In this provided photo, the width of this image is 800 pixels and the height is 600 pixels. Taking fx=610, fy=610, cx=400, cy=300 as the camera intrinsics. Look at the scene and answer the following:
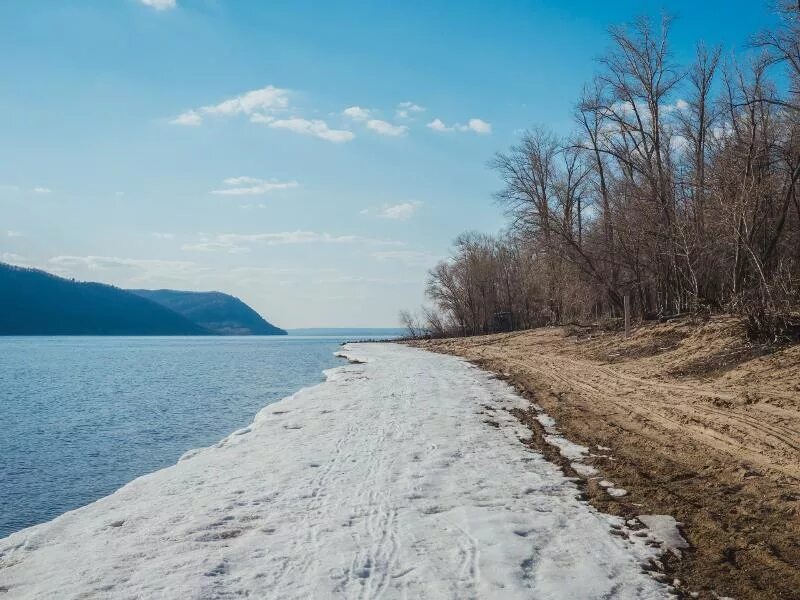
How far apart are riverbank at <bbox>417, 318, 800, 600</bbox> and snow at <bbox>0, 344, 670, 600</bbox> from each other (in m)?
0.66

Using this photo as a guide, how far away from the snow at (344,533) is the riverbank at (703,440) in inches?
25.9

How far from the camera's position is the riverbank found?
5.07m

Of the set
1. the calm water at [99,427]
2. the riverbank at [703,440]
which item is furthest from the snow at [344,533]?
the calm water at [99,427]

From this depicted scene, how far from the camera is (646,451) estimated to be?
29.2 feet

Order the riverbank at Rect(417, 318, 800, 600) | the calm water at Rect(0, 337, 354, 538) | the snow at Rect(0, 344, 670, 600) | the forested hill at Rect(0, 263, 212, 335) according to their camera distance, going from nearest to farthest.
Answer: the snow at Rect(0, 344, 670, 600) → the riverbank at Rect(417, 318, 800, 600) → the calm water at Rect(0, 337, 354, 538) → the forested hill at Rect(0, 263, 212, 335)

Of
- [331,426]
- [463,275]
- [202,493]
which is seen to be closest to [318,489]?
[202,493]

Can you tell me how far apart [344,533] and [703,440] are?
6070mm

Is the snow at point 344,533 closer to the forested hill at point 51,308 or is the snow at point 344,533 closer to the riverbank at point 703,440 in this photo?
the riverbank at point 703,440

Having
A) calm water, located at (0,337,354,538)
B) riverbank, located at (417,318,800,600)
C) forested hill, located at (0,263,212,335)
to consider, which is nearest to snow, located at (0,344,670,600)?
riverbank, located at (417,318,800,600)

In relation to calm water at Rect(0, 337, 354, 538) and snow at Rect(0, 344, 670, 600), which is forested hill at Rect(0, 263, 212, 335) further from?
snow at Rect(0, 344, 670, 600)

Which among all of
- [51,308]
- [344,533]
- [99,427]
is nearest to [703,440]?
[344,533]

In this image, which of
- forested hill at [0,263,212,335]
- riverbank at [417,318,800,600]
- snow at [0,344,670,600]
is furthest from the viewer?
forested hill at [0,263,212,335]

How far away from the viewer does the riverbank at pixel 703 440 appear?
5.07 metres

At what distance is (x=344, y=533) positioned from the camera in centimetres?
577
